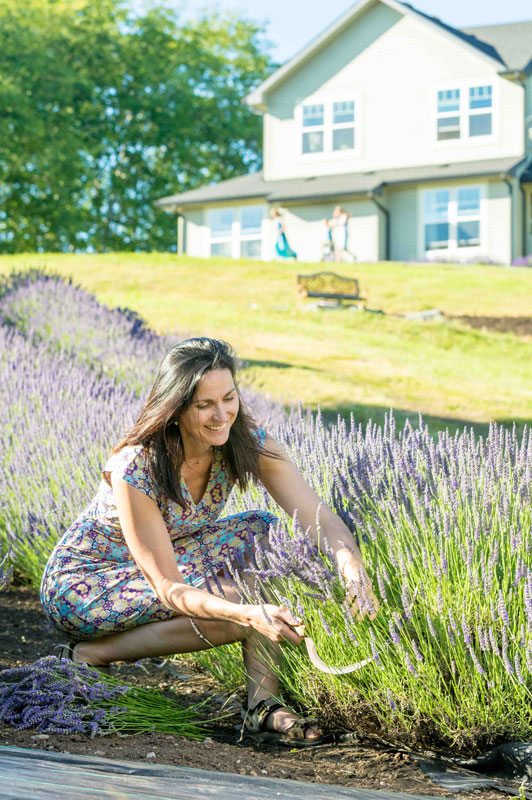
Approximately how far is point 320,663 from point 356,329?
1114cm

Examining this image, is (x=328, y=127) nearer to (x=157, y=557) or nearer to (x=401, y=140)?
(x=401, y=140)

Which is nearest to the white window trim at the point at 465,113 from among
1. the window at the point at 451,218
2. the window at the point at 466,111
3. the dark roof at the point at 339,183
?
the window at the point at 466,111

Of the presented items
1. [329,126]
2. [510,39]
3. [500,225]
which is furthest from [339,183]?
[510,39]

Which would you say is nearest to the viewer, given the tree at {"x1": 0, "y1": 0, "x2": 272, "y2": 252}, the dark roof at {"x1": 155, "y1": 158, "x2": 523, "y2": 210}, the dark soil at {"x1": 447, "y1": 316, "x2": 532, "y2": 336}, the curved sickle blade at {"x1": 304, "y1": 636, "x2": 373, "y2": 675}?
the curved sickle blade at {"x1": 304, "y1": 636, "x2": 373, "y2": 675}

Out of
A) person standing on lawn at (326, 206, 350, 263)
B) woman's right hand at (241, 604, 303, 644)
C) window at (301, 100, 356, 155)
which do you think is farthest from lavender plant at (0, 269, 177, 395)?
window at (301, 100, 356, 155)

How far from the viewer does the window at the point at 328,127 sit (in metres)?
27.8

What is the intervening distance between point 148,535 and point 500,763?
1.13 meters

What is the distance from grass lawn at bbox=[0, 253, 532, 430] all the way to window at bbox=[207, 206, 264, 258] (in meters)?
8.06

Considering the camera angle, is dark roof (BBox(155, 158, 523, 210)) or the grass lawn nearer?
the grass lawn

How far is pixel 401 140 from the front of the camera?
2725cm

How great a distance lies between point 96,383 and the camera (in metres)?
6.52

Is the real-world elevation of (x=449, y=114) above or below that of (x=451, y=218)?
above

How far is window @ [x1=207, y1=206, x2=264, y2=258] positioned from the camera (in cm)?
2912

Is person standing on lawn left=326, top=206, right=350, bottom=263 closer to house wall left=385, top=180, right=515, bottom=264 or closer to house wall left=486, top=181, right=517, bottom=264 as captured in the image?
house wall left=385, top=180, right=515, bottom=264
